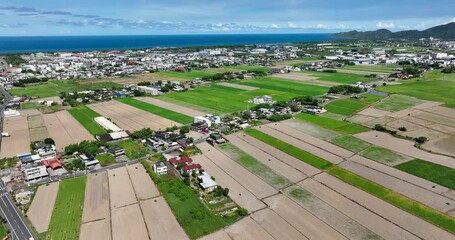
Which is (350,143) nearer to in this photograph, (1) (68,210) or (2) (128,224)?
(2) (128,224)

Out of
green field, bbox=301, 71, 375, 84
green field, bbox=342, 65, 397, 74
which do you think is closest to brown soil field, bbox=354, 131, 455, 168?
green field, bbox=301, 71, 375, 84

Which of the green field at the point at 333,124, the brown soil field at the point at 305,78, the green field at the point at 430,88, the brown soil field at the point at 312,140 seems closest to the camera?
the brown soil field at the point at 312,140

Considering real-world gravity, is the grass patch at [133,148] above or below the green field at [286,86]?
below

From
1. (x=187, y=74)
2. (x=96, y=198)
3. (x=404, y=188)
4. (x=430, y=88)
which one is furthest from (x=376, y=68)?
(x=96, y=198)

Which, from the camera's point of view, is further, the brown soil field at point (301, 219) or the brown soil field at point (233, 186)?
the brown soil field at point (233, 186)

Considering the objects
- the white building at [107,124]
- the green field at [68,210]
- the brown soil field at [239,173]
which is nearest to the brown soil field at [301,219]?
the brown soil field at [239,173]

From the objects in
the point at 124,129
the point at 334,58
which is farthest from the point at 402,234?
the point at 334,58

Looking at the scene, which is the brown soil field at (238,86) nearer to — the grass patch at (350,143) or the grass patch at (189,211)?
the grass patch at (350,143)
